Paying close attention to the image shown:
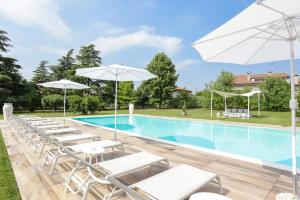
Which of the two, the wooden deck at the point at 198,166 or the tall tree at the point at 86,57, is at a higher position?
the tall tree at the point at 86,57

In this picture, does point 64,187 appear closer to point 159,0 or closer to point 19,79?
point 159,0

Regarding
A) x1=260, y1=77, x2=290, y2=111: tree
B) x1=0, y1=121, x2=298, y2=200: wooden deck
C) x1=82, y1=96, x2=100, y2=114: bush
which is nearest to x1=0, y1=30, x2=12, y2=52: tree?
x1=82, y1=96, x2=100, y2=114: bush

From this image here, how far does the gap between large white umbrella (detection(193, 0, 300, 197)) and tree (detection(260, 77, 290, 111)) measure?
2536cm

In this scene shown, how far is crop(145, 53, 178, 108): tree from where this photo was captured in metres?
30.7

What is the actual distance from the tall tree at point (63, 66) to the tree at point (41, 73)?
0.99 meters

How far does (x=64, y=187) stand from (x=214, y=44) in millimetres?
3607

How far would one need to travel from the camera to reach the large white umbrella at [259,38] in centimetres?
243

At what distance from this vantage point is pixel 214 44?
131 inches

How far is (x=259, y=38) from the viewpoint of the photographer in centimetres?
336

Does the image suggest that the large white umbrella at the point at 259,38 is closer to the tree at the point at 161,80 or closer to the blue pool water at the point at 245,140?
the blue pool water at the point at 245,140

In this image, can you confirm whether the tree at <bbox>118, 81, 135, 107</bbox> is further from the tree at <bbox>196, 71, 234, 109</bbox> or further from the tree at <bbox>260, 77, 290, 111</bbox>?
the tree at <bbox>260, 77, 290, 111</bbox>

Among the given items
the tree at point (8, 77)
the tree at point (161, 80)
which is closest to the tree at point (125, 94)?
the tree at point (161, 80)

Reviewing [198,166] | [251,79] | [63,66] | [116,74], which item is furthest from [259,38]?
[251,79]

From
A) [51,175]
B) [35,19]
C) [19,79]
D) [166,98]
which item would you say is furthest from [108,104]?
[51,175]
